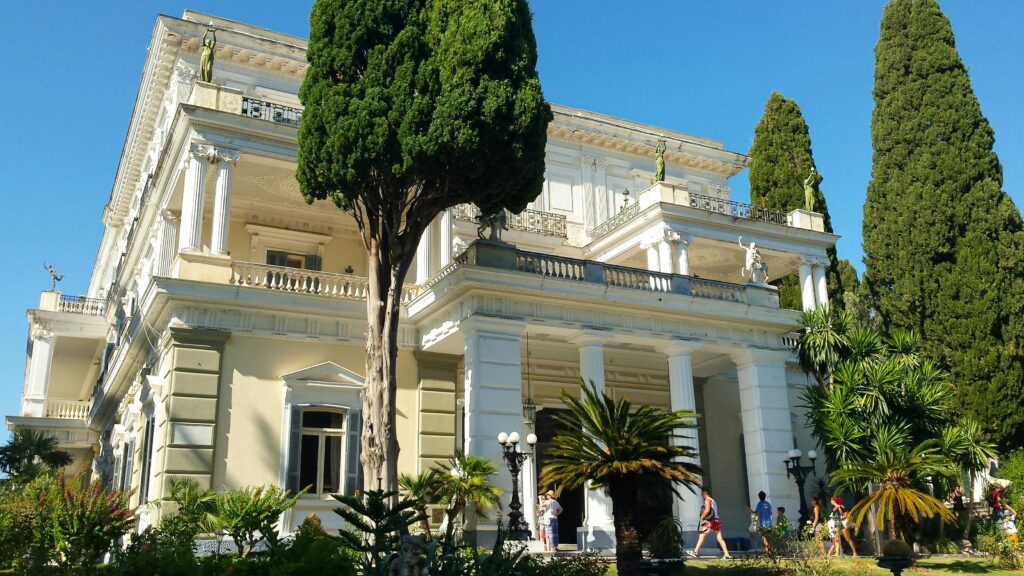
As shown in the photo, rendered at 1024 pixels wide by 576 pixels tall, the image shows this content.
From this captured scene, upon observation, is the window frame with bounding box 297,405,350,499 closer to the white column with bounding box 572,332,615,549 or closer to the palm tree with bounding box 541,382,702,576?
the white column with bounding box 572,332,615,549

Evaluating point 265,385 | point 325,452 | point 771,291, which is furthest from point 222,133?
point 771,291

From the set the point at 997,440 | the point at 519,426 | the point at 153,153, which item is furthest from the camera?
the point at 153,153

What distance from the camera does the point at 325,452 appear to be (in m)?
19.9

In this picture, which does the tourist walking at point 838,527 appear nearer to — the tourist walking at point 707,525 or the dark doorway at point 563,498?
the tourist walking at point 707,525

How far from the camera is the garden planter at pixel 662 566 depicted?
1397 centimetres

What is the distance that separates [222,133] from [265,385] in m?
6.01

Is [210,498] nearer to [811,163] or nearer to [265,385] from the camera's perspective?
[265,385]

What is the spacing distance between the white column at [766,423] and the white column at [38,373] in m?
24.7

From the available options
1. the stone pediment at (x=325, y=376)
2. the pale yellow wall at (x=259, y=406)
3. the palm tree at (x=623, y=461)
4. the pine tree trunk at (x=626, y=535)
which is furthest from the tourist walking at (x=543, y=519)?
the pine tree trunk at (x=626, y=535)

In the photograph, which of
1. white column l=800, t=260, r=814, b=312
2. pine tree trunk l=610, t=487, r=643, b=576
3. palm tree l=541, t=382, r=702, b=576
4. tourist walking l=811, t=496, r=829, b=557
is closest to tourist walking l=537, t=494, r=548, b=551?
tourist walking l=811, t=496, r=829, b=557

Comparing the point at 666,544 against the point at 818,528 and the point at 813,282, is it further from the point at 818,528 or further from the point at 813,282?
the point at 813,282

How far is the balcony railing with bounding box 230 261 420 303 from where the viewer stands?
784 inches

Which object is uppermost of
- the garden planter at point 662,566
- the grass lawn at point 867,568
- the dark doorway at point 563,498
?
the dark doorway at point 563,498

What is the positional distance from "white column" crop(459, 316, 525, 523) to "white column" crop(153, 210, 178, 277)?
8.62 m
